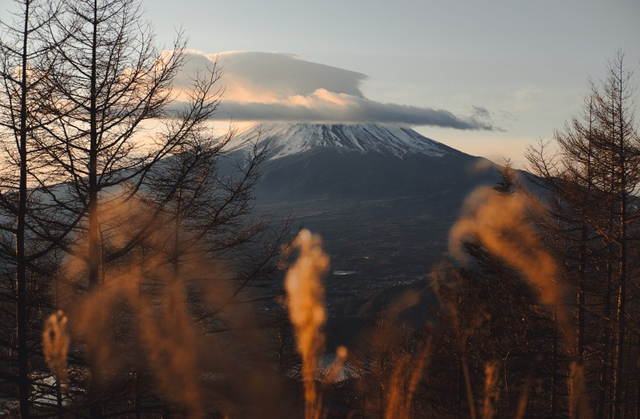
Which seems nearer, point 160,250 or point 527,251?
point 160,250

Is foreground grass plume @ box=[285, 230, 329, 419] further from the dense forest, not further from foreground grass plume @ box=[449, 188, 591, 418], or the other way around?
foreground grass plume @ box=[449, 188, 591, 418]

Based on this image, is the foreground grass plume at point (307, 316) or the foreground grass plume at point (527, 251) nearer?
the foreground grass plume at point (307, 316)

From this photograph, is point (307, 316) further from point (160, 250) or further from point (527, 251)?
point (527, 251)

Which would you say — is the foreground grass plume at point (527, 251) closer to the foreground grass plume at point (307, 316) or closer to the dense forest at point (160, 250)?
the dense forest at point (160, 250)

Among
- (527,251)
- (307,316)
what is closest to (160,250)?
(307,316)

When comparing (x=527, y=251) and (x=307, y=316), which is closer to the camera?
(x=307, y=316)

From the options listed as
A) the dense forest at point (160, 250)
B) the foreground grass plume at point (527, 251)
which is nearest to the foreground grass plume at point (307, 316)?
the dense forest at point (160, 250)

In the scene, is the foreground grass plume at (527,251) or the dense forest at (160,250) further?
the foreground grass plume at (527,251)

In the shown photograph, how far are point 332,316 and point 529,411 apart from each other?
201 ft

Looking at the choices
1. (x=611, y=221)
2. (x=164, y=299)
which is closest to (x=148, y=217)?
(x=164, y=299)

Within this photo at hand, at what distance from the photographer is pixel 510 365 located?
15.4m

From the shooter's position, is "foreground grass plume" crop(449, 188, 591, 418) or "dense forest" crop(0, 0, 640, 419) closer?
"dense forest" crop(0, 0, 640, 419)

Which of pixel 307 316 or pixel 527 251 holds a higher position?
pixel 307 316

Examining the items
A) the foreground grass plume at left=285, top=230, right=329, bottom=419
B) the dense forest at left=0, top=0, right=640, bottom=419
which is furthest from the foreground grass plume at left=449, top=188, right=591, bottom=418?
the foreground grass plume at left=285, top=230, right=329, bottom=419
